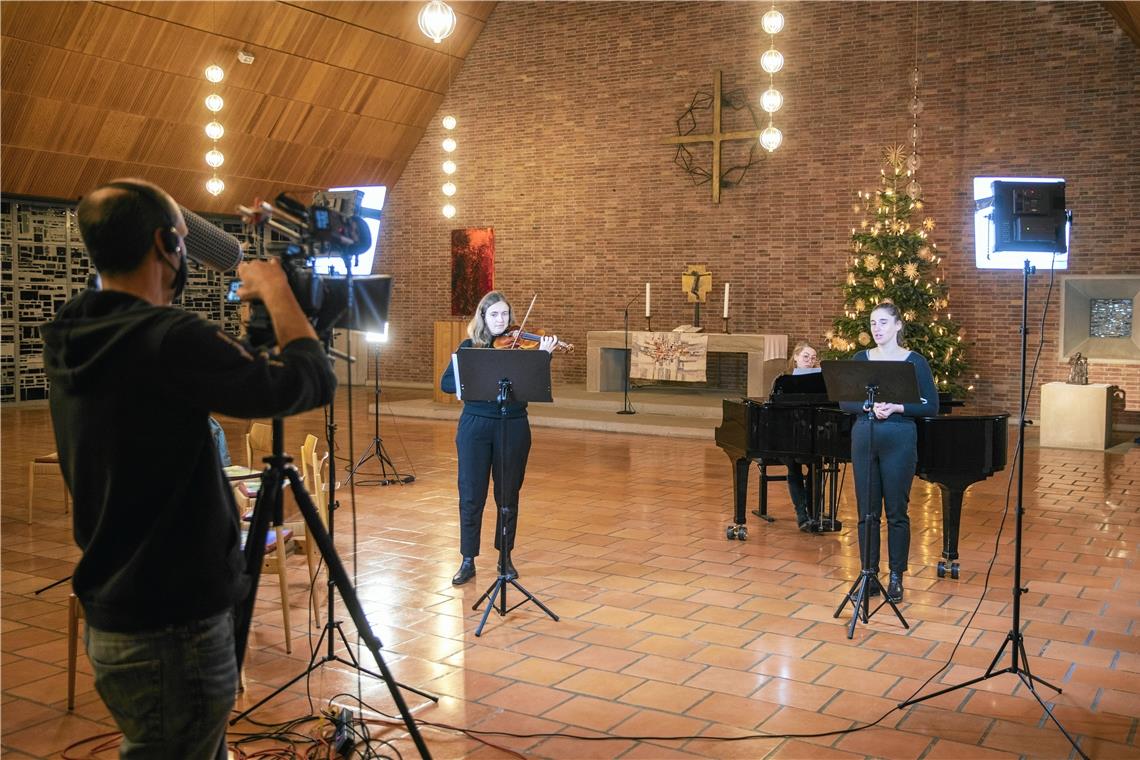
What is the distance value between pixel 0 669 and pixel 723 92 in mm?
11382

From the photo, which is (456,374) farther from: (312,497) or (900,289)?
(900,289)

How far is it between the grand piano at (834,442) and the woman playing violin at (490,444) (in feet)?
4.81

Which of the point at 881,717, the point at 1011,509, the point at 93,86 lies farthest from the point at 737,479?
the point at 93,86

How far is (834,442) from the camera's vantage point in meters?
5.44

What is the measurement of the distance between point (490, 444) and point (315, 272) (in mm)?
2889

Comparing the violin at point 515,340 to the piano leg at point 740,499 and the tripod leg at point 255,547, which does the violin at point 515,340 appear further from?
the tripod leg at point 255,547

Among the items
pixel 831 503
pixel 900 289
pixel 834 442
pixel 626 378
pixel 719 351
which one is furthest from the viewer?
pixel 626 378

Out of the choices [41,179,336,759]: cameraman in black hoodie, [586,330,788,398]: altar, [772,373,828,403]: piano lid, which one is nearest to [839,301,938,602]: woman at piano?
[772,373,828,403]: piano lid

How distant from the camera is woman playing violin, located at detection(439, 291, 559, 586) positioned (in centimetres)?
492

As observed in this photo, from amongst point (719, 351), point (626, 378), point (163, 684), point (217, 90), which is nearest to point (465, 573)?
point (163, 684)

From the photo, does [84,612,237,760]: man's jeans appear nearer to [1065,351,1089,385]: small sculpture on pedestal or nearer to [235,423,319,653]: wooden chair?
[235,423,319,653]: wooden chair

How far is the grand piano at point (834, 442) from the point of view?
16.7 feet

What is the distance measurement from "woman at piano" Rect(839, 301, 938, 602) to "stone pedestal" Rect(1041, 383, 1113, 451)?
6.08 m

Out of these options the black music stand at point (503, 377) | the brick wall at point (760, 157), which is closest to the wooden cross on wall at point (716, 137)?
the brick wall at point (760, 157)
